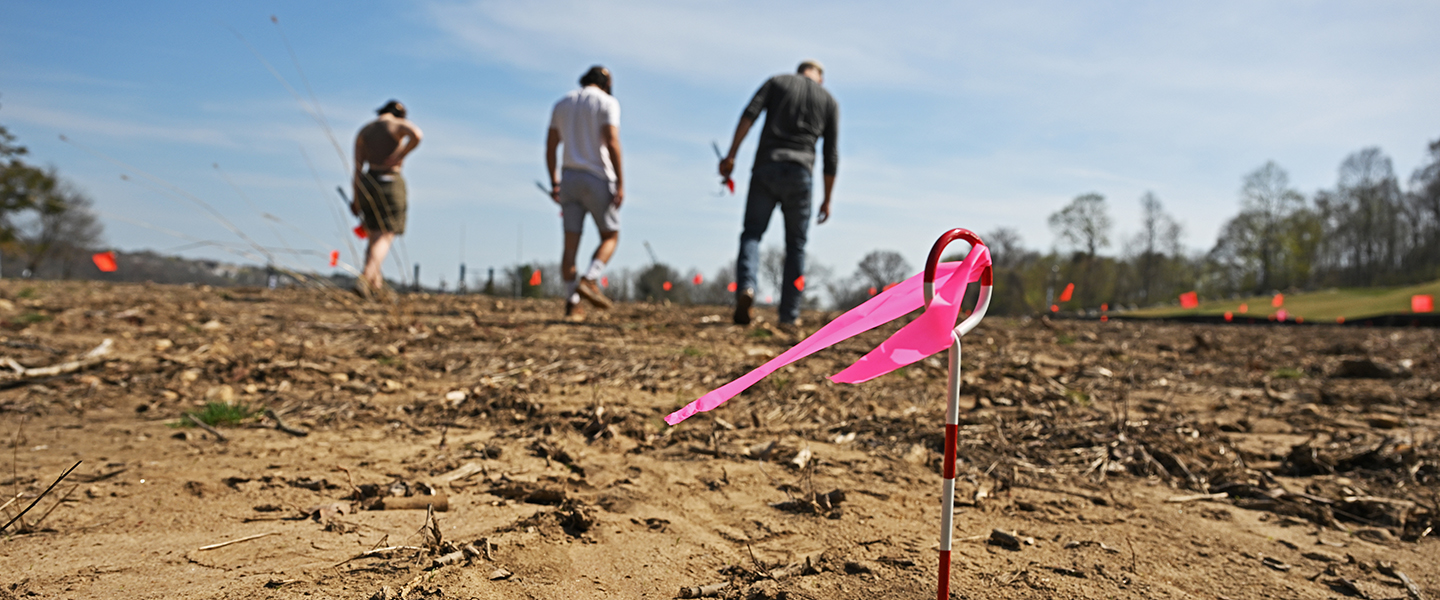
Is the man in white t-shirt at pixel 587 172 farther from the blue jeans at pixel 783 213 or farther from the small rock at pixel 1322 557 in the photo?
the small rock at pixel 1322 557

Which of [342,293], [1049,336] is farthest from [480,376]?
[1049,336]

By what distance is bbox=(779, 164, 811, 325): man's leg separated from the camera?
6340 mm

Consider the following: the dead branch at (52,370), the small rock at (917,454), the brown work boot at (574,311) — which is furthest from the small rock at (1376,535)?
the dead branch at (52,370)

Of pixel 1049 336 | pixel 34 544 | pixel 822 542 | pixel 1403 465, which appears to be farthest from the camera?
pixel 1049 336

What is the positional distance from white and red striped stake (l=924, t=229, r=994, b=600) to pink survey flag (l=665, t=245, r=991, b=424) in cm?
2

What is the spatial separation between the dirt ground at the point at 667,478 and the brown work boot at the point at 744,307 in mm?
1565

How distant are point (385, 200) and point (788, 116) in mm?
4547

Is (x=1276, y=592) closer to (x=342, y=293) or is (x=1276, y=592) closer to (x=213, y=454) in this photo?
(x=213, y=454)

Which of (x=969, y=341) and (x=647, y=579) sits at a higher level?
(x=969, y=341)

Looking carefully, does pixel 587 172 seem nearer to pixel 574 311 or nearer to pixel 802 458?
pixel 574 311

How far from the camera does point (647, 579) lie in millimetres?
1775

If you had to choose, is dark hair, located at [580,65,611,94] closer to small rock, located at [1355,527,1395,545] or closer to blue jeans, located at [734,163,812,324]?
blue jeans, located at [734,163,812,324]

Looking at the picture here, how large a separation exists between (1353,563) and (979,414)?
159 cm

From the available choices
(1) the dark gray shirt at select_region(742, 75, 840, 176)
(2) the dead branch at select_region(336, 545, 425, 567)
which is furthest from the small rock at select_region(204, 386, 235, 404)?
(1) the dark gray shirt at select_region(742, 75, 840, 176)
